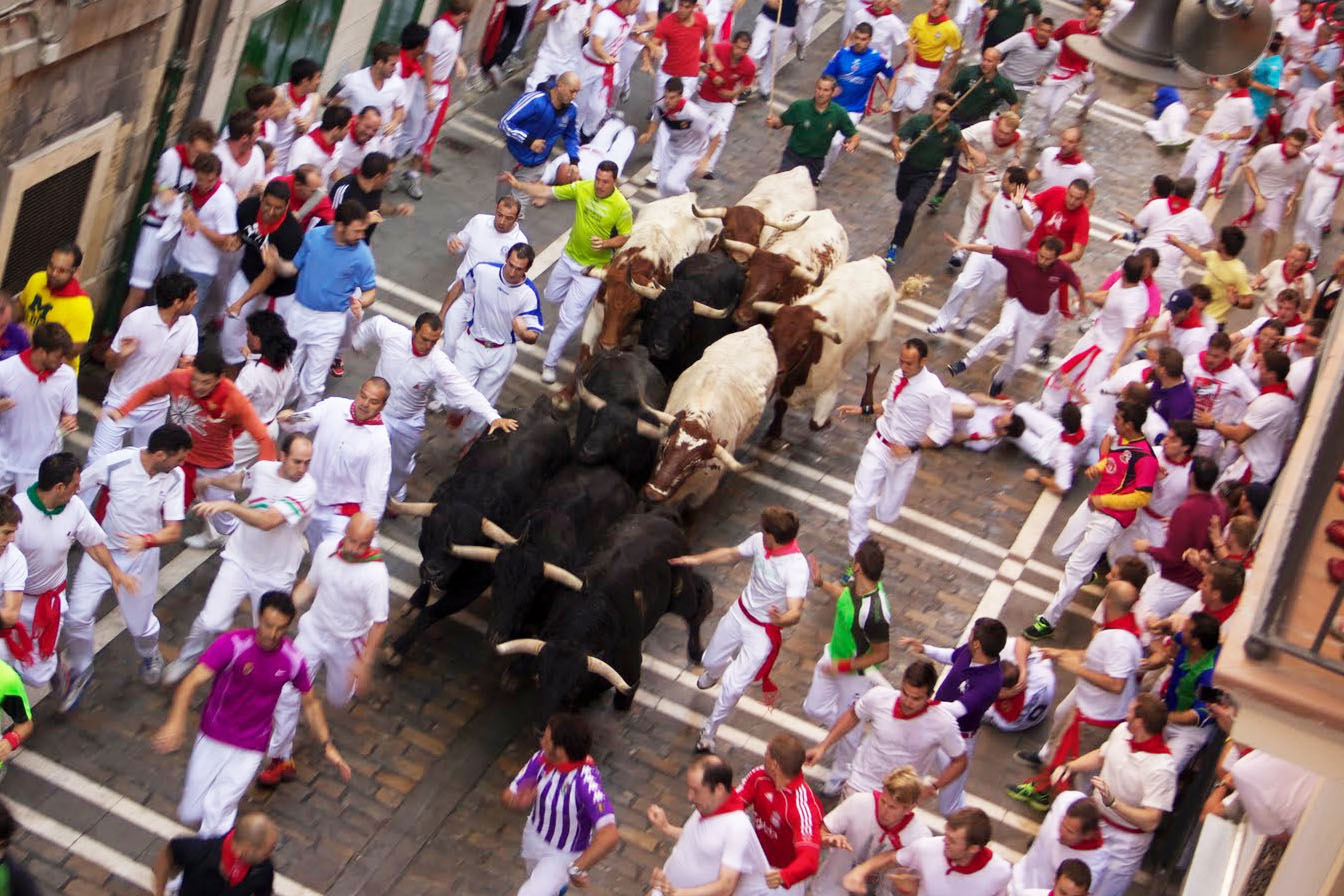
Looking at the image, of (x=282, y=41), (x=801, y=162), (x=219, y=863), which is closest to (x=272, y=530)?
(x=219, y=863)

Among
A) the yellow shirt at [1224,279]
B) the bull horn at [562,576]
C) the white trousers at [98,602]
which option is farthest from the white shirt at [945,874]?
the yellow shirt at [1224,279]

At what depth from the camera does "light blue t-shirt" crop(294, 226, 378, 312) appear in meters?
14.0

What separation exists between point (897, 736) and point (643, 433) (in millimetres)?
3645

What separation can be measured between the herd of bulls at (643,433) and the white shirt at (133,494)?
186 cm

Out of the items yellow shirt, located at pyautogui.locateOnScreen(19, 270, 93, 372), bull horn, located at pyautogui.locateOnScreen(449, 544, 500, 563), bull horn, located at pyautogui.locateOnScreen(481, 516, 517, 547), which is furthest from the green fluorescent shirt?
yellow shirt, located at pyautogui.locateOnScreen(19, 270, 93, 372)

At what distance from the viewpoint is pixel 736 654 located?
1288 cm

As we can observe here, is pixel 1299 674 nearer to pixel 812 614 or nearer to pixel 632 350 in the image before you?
pixel 812 614

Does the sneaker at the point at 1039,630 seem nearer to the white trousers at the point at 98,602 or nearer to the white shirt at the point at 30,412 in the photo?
the white trousers at the point at 98,602

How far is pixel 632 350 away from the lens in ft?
50.9

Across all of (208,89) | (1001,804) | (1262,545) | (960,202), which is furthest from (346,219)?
(960,202)

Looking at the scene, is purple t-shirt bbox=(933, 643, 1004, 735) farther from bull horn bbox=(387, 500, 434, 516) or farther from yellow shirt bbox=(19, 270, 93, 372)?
yellow shirt bbox=(19, 270, 93, 372)

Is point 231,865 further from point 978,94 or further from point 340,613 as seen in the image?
point 978,94

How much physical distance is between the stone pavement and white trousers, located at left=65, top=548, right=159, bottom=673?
1.69 feet

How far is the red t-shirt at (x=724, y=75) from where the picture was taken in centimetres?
1964
